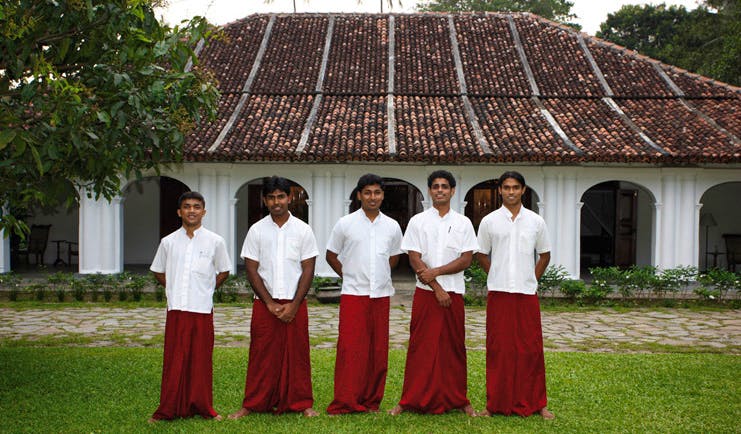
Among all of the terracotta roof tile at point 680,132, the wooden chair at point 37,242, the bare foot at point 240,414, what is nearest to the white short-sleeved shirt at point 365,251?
the bare foot at point 240,414

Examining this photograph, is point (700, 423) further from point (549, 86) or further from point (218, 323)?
point (549, 86)

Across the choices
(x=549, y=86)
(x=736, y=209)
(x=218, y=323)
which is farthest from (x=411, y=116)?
(x=736, y=209)

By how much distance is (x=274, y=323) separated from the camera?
5.18 m

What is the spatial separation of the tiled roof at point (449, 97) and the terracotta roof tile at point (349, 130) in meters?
0.04

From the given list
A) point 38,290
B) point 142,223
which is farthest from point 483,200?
point 38,290

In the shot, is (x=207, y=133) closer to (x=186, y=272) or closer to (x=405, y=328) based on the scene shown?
(x=405, y=328)

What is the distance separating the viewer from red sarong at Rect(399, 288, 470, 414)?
5.26 meters

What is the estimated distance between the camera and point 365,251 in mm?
5355

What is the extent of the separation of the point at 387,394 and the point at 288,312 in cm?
141

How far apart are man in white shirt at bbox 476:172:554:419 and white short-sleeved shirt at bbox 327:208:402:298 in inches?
31.1

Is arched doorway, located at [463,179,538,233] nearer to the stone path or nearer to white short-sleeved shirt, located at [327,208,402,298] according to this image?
the stone path

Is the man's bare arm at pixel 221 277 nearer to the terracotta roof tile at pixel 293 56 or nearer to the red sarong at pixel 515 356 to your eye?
the red sarong at pixel 515 356

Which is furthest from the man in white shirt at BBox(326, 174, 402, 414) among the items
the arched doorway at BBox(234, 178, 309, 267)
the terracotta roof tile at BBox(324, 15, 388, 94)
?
the arched doorway at BBox(234, 178, 309, 267)

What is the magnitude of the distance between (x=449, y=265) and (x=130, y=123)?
257 cm
